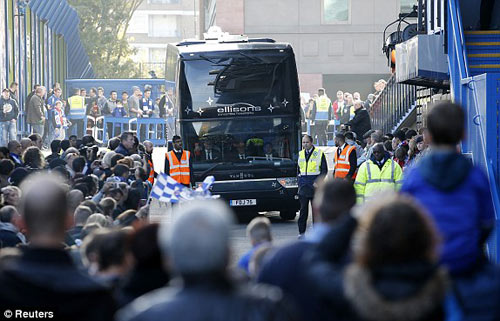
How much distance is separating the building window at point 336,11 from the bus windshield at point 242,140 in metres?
39.7

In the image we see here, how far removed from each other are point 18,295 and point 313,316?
1.20m

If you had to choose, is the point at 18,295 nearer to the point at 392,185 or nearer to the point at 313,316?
the point at 313,316

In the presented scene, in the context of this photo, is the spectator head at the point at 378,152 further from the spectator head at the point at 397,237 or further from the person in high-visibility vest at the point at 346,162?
the spectator head at the point at 397,237

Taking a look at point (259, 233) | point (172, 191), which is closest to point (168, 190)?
point (172, 191)

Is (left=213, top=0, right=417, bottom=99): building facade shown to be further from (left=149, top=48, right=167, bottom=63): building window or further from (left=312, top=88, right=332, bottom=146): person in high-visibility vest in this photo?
(left=149, top=48, right=167, bottom=63): building window

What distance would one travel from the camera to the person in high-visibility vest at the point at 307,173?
1684 cm

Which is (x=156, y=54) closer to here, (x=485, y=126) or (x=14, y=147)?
(x=14, y=147)

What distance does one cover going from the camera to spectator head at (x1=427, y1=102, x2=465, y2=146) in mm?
5496

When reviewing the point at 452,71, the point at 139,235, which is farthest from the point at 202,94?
the point at 139,235

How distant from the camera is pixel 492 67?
1666 centimetres

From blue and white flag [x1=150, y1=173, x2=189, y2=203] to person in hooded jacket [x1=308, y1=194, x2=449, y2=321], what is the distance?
29.9 feet

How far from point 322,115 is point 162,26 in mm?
84830

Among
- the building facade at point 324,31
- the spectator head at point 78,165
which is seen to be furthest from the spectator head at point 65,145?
the building facade at point 324,31

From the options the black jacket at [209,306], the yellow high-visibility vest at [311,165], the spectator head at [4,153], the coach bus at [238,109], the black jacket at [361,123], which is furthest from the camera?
the black jacket at [361,123]
